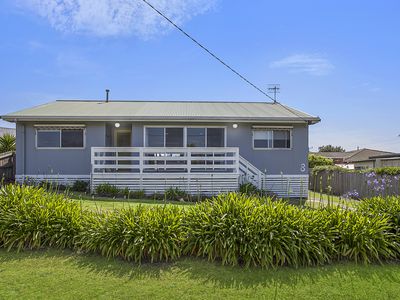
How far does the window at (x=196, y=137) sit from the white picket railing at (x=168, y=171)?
1059mm

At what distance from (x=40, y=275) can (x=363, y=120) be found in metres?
22.3

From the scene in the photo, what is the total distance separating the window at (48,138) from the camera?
13938mm

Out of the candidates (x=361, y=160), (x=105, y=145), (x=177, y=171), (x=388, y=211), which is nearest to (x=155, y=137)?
(x=177, y=171)

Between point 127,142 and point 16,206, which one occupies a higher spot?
point 127,142

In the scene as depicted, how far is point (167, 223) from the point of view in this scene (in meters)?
5.16

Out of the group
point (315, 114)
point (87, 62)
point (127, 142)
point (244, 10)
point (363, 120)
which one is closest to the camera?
point (244, 10)

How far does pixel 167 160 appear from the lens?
520 inches

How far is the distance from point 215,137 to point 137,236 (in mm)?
9819

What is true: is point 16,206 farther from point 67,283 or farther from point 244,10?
point 244,10

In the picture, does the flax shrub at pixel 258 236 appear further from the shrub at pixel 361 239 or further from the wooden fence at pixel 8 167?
the wooden fence at pixel 8 167

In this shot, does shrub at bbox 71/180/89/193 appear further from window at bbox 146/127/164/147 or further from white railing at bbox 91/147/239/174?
window at bbox 146/127/164/147

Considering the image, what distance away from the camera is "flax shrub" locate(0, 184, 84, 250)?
5258 millimetres

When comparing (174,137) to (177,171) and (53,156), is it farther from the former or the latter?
(53,156)

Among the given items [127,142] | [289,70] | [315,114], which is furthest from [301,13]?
[127,142]
